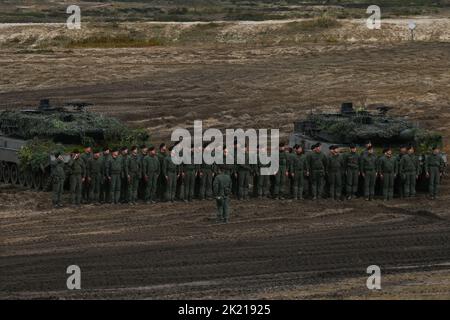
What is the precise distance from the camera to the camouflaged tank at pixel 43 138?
92.6 ft

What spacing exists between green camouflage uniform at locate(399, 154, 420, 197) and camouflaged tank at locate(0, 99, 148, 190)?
21.3 feet

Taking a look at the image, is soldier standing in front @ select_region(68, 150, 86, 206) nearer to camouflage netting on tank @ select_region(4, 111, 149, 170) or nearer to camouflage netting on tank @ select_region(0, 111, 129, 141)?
camouflage netting on tank @ select_region(4, 111, 149, 170)

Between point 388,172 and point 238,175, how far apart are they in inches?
127

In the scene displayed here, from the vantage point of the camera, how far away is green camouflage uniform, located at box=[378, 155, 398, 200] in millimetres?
26984

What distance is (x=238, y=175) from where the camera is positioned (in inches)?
1061

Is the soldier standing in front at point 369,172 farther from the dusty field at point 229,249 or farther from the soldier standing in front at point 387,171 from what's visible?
the dusty field at point 229,249

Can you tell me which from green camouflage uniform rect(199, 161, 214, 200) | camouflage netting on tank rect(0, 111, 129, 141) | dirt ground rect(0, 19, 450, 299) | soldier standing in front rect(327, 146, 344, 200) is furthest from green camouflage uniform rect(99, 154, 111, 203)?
soldier standing in front rect(327, 146, 344, 200)

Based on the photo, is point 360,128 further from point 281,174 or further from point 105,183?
point 105,183

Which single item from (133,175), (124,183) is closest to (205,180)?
(133,175)

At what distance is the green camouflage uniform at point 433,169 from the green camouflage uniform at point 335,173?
1942mm

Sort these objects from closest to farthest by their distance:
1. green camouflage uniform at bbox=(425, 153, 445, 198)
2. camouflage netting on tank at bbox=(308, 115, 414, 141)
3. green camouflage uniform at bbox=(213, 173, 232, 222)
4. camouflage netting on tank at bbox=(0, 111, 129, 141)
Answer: green camouflage uniform at bbox=(213, 173, 232, 222) → green camouflage uniform at bbox=(425, 153, 445, 198) → camouflage netting on tank at bbox=(308, 115, 414, 141) → camouflage netting on tank at bbox=(0, 111, 129, 141)

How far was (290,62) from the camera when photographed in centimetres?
5072

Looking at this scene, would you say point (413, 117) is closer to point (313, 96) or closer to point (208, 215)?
point (313, 96)
